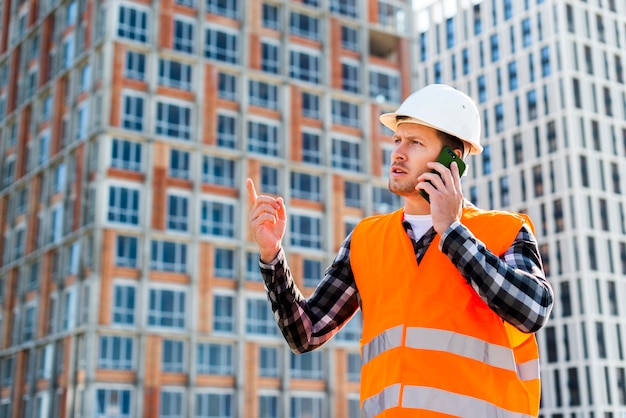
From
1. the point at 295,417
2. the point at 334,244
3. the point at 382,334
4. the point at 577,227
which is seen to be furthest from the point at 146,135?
the point at 382,334

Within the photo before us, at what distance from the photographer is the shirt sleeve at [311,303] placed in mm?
3531

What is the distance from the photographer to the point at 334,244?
48969 mm

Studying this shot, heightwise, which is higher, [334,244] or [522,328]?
[334,244]

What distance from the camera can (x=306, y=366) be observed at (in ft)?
151

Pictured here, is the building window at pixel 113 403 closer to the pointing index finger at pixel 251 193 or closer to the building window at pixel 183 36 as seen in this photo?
the building window at pixel 183 36

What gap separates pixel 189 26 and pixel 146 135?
7.12 metres

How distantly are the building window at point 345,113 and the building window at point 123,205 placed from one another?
12797 mm

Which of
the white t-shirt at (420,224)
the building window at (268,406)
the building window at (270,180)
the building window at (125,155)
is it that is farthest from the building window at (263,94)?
the white t-shirt at (420,224)

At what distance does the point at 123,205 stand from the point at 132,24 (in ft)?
31.5

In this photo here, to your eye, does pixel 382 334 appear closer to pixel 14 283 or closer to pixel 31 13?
pixel 14 283

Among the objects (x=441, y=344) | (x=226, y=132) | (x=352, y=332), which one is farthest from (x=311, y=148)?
(x=441, y=344)

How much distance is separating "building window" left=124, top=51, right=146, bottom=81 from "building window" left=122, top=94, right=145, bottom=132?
1.10m

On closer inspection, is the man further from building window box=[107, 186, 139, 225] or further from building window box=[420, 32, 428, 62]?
building window box=[420, 32, 428, 62]

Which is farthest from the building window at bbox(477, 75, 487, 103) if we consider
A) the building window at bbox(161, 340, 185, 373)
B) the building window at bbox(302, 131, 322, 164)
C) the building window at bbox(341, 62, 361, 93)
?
the building window at bbox(161, 340, 185, 373)
